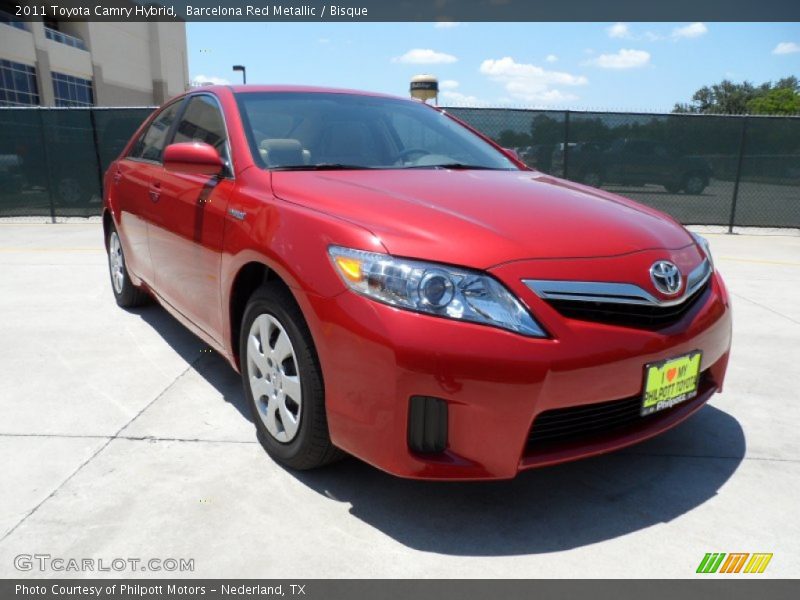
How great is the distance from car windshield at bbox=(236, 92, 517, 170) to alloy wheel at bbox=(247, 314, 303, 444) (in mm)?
767

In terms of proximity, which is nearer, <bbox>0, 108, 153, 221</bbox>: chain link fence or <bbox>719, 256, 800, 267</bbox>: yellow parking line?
<bbox>719, 256, 800, 267</bbox>: yellow parking line

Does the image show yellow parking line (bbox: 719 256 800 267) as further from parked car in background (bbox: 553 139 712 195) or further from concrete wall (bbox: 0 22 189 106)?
concrete wall (bbox: 0 22 189 106)

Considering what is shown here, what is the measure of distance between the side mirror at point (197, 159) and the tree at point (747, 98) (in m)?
58.5

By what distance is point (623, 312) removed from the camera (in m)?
2.17

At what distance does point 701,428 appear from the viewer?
305 cm

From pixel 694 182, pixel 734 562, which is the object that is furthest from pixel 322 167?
pixel 694 182

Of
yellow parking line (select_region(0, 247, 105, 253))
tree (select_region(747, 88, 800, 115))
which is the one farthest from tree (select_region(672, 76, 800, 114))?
yellow parking line (select_region(0, 247, 105, 253))

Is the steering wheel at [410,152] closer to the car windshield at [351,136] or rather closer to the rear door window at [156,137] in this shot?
the car windshield at [351,136]

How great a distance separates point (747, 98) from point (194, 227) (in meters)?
74.9

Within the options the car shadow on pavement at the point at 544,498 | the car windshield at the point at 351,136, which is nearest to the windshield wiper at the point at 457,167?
the car windshield at the point at 351,136

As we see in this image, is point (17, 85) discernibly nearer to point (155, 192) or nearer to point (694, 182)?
point (694, 182)

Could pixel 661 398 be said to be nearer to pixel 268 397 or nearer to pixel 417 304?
pixel 417 304

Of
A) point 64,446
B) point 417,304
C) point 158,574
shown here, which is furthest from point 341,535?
point 64,446

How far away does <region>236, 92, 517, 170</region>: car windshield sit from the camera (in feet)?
9.87
